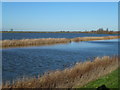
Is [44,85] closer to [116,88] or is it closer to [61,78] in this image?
[61,78]

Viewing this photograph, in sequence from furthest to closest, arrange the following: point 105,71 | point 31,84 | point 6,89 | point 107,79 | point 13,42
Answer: point 13,42, point 105,71, point 107,79, point 31,84, point 6,89

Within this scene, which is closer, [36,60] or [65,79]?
[65,79]

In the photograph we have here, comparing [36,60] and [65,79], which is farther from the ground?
[65,79]

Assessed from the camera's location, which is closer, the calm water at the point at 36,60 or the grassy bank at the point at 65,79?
the grassy bank at the point at 65,79

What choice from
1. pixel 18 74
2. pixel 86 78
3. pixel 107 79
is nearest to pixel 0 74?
pixel 18 74

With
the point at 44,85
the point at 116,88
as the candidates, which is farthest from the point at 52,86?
the point at 116,88

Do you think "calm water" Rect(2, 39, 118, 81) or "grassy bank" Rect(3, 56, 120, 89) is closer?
"grassy bank" Rect(3, 56, 120, 89)

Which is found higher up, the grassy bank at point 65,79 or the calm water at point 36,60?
the grassy bank at point 65,79

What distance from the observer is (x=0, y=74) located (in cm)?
1372

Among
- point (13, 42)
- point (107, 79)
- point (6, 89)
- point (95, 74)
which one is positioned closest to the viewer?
point (6, 89)

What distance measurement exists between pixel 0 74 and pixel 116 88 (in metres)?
8.09

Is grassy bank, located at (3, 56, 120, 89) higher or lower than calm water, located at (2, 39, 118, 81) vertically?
higher

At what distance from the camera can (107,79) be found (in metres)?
10.2

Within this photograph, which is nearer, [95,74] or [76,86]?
[76,86]
